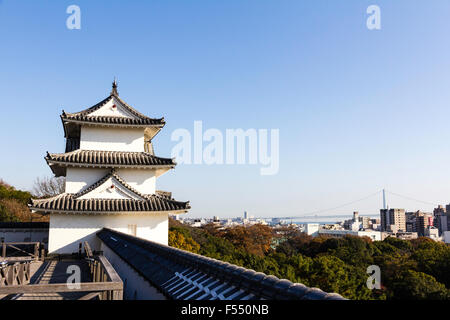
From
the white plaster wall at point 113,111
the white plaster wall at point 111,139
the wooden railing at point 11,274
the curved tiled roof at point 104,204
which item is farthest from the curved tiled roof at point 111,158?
the wooden railing at point 11,274

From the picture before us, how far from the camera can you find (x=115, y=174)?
549 inches

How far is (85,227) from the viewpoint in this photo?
1338 cm

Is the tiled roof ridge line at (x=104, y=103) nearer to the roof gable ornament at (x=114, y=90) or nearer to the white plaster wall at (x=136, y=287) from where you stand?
the roof gable ornament at (x=114, y=90)

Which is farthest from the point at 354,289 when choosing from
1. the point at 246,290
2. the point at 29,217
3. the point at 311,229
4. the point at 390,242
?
the point at 311,229

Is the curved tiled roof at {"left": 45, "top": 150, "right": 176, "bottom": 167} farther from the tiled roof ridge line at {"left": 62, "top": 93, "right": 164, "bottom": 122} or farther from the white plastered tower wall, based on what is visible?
the tiled roof ridge line at {"left": 62, "top": 93, "right": 164, "bottom": 122}

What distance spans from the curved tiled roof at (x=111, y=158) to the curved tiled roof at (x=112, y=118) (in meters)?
1.28

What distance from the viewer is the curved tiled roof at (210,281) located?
274cm

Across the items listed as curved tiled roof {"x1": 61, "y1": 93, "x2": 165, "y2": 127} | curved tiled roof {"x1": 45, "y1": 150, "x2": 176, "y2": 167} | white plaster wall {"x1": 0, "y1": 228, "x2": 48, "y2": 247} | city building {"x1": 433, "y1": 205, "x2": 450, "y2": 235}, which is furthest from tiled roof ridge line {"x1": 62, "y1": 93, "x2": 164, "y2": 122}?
city building {"x1": 433, "y1": 205, "x2": 450, "y2": 235}

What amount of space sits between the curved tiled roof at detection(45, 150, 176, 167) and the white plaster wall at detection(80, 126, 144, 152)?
0.24 meters

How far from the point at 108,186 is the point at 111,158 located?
1.24m

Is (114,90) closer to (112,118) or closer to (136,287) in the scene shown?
(112,118)

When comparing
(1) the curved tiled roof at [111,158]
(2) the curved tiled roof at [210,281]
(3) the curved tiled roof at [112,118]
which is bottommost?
(2) the curved tiled roof at [210,281]

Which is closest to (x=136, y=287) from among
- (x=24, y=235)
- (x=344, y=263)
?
(x=24, y=235)
